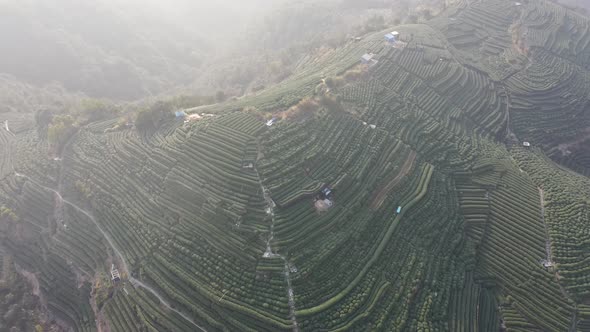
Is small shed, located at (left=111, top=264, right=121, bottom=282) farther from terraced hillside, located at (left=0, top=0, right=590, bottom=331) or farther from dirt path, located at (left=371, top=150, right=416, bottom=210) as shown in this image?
dirt path, located at (left=371, top=150, right=416, bottom=210)

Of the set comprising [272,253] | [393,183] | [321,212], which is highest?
[321,212]

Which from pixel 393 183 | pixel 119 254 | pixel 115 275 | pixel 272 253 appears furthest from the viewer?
pixel 393 183

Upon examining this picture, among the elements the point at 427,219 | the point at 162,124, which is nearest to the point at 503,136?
the point at 427,219

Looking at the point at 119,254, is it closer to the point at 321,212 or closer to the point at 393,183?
the point at 321,212

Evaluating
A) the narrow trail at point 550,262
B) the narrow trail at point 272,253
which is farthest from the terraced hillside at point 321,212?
the narrow trail at point 550,262

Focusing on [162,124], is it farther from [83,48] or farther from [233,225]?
[83,48]

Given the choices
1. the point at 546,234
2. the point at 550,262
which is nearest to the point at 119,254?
the point at 550,262
